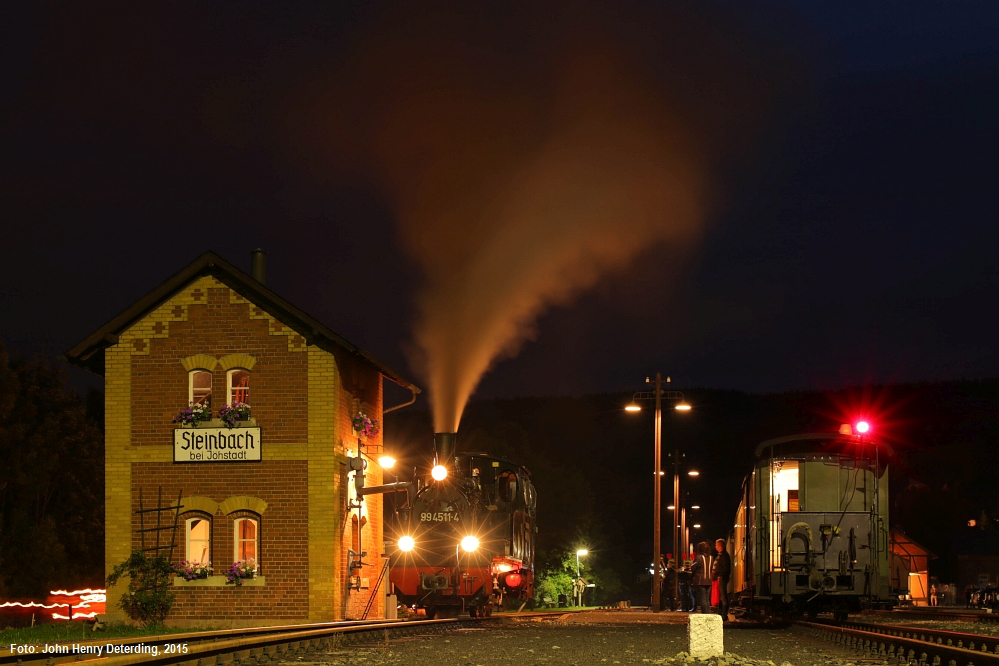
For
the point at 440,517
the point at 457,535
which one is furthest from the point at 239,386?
the point at 457,535

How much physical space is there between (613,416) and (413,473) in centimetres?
15232

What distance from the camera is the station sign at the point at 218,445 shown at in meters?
24.9

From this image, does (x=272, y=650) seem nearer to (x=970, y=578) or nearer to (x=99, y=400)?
(x=99, y=400)

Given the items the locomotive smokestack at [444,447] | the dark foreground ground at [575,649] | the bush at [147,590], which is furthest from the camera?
the locomotive smokestack at [444,447]

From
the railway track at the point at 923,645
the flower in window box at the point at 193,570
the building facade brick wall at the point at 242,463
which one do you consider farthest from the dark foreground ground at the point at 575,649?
the flower in window box at the point at 193,570

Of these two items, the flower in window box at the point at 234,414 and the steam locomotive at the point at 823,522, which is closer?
the steam locomotive at the point at 823,522

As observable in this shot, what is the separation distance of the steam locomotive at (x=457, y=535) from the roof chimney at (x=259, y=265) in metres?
6.61

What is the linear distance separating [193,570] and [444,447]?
5830mm

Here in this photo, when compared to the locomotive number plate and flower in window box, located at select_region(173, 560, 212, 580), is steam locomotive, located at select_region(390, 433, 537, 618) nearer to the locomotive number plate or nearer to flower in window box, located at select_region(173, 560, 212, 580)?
the locomotive number plate

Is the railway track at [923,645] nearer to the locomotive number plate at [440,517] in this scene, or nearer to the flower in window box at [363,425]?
the locomotive number plate at [440,517]

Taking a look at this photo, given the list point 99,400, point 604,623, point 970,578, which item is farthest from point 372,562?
point 970,578

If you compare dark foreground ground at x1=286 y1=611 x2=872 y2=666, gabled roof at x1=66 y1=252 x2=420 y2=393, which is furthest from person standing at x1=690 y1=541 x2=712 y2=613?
gabled roof at x1=66 y1=252 x2=420 y2=393

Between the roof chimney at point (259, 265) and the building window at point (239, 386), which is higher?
the roof chimney at point (259, 265)

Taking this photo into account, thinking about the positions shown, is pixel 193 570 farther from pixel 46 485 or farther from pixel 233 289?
pixel 46 485
